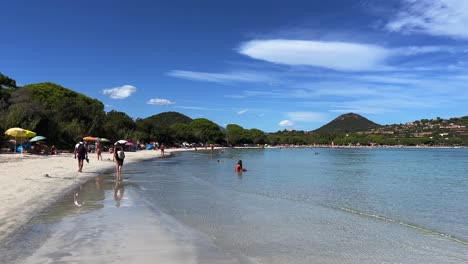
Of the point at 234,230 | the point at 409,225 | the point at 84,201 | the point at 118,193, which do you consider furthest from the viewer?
the point at 118,193

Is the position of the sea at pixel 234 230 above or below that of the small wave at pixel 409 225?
above

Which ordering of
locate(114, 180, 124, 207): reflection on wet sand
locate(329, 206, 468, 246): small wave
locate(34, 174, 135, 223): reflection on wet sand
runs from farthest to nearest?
1. locate(114, 180, 124, 207): reflection on wet sand
2. locate(34, 174, 135, 223): reflection on wet sand
3. locate(329, 206, 468, 246): small wave

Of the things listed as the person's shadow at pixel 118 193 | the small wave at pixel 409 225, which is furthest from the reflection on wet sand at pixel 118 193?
the small wave at pixel 409 225

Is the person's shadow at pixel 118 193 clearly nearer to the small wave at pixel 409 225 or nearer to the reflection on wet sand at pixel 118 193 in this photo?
the reflection on wet sand at pixel 118 193

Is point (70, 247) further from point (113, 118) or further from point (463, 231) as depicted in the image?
point (113, 118)

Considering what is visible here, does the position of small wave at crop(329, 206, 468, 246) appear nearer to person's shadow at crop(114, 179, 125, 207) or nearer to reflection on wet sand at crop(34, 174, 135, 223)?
person's shadow at crop(114, 179, 125, 207)

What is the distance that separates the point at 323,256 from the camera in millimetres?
8000

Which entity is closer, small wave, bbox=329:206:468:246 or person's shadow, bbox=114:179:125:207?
small wave, bbox=329:206:468:246

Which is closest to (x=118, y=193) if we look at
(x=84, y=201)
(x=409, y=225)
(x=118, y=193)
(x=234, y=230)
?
(x=118, y=193)

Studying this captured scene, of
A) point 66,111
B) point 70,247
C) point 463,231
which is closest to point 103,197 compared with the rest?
point 70,247

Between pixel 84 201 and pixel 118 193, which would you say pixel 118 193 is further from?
pixel 84 201

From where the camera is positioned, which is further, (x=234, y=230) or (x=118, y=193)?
(x=118, y=193)

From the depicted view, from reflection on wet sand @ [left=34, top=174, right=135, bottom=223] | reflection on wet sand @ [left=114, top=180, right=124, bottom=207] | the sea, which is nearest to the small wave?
the sea

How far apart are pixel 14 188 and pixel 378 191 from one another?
57.5 ft
